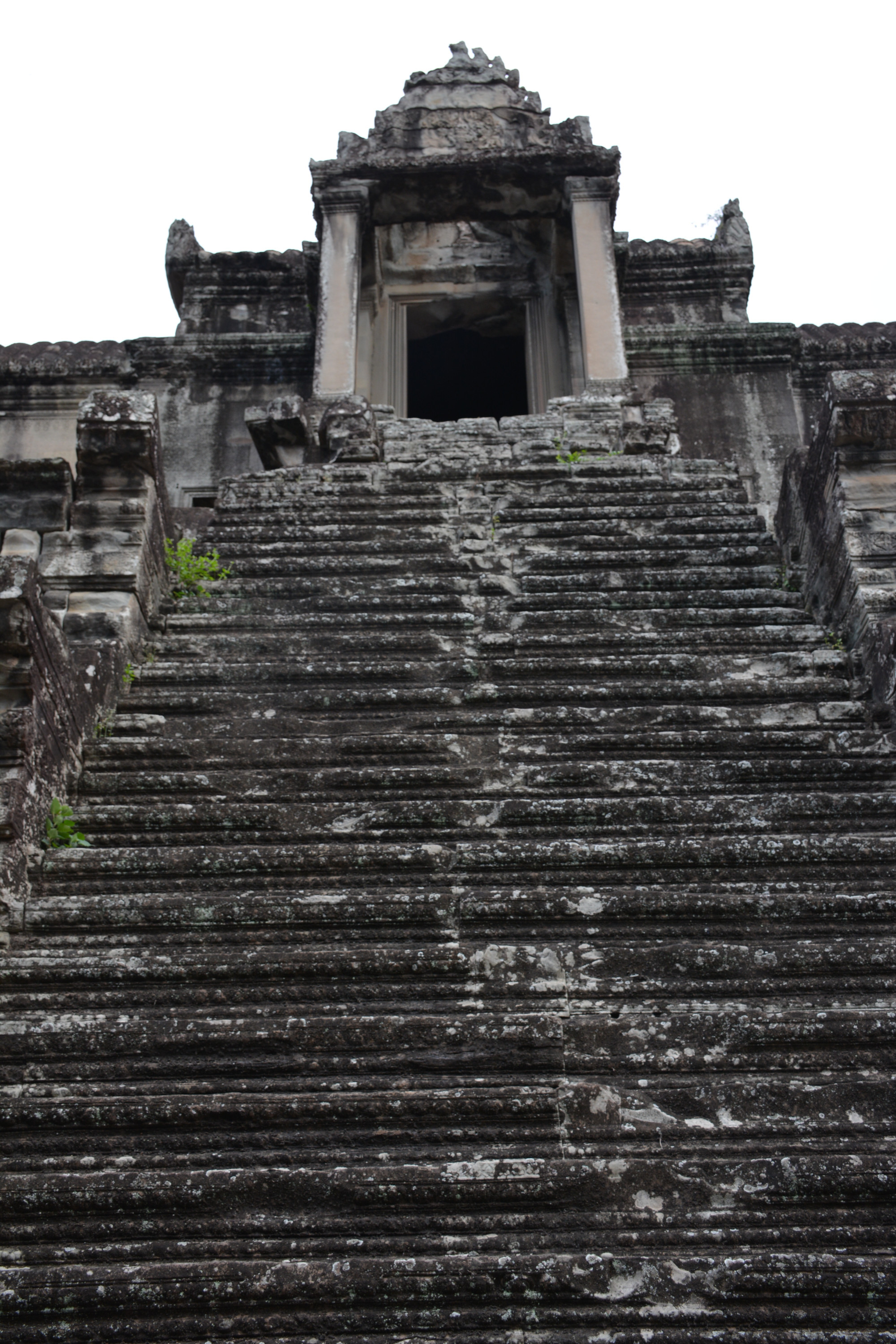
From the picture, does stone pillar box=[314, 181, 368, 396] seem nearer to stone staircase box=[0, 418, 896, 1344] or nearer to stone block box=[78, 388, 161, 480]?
stone block box=[78, 388, 161, 480]

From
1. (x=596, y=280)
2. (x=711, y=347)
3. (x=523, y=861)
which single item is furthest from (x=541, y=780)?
(x=711, y=347)

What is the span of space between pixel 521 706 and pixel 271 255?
955cm

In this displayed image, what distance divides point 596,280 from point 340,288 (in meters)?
2.35

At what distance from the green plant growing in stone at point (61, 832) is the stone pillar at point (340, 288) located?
589 centimetres

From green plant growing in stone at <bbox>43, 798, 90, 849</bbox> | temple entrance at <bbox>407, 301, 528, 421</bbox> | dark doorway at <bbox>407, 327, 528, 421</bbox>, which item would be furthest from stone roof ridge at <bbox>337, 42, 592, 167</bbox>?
green plant growing in stone at <bbox>43, 798, 90, 849</bbox>

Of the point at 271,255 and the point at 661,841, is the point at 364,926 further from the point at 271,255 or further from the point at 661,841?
the point at 271,255

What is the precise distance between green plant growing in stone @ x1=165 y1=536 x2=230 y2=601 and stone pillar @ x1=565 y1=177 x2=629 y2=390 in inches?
176

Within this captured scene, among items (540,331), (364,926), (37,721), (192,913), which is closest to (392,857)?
(364,926)

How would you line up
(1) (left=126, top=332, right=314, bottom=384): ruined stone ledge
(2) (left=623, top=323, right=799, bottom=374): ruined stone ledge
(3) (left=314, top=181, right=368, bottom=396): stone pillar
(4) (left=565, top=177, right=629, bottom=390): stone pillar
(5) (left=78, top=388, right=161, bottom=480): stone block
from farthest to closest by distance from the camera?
(1) (left=126, top=332, right=314, bottom=384): ruined stone ledge, (2) (left=623, top=323, right=799, bottom=374): ruined stone ledge, (3) (left=314, top=181, right=368, bottom=396): stone pillar, (4) (left=565, top=177, right=629, bottom=390): stone pillar, (5) (left=78, top=388, right=161, bottom=480): stone block

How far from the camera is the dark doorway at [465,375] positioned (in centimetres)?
1278

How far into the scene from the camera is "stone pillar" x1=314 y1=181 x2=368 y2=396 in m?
9.88

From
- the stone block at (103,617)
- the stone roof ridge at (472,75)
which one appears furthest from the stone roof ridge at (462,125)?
the stone block at (103,617)

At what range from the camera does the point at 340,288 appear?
1034 centimetres

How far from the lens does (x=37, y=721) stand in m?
4.30
